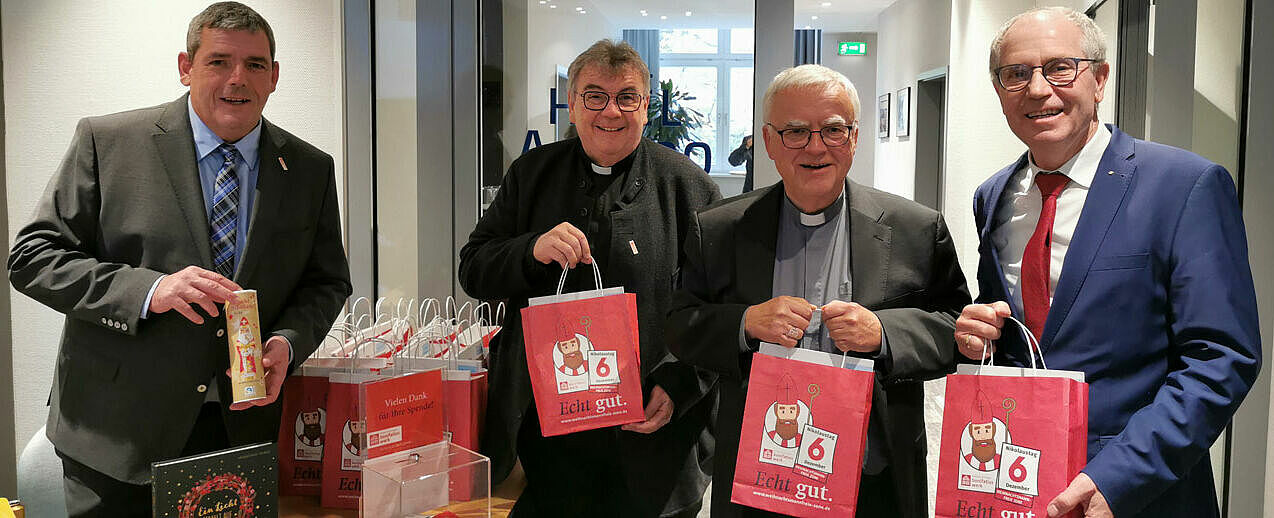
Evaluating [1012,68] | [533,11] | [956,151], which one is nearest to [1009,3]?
[956,151]

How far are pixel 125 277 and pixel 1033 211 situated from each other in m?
1.87

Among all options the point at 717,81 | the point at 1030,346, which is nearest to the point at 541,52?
the point at 717,81

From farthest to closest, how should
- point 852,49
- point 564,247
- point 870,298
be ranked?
point 852,49, point 564,247, point 870,298

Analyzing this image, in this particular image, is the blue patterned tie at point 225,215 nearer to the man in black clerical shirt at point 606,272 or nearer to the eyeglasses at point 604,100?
the man in black clerical shirt at point 606,272

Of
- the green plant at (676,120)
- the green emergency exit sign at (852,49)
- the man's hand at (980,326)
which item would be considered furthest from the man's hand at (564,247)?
the green emergency exit sign at (852,49)

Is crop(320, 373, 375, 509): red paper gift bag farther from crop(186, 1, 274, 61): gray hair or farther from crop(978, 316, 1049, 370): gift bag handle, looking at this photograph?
crop(978, 316, 1049, 370): gift bag handle

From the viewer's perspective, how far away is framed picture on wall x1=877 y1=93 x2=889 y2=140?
13.6ft

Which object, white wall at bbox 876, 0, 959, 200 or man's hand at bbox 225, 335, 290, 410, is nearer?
man's hand at bbox 225, 335, 290, 410

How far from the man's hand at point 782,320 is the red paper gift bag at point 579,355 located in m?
0.37

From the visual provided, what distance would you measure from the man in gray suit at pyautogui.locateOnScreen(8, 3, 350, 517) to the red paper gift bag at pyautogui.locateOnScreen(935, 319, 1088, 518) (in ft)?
4.82

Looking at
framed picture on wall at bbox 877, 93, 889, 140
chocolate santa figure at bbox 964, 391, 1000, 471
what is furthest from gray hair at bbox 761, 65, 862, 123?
framed picture on wall at bbox 877, 93, 889, 140

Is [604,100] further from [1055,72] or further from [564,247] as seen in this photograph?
[1055,72]

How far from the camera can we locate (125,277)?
1.86m

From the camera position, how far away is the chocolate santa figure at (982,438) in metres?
1.51
